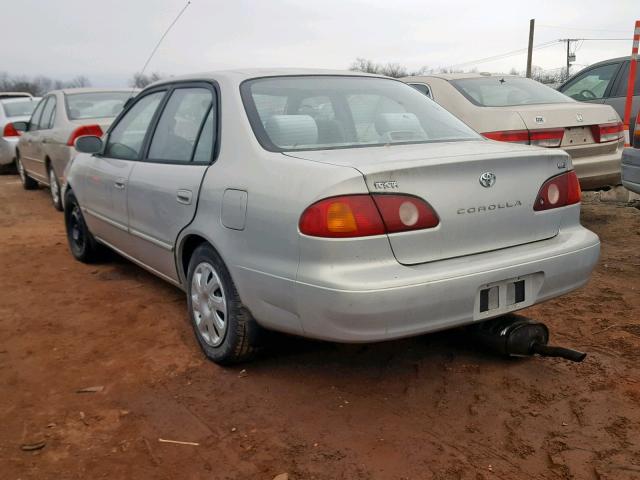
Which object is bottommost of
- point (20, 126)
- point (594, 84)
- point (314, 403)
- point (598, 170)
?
point (314, 403)

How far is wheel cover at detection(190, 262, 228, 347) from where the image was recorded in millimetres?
3264

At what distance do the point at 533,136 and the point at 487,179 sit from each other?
325cm

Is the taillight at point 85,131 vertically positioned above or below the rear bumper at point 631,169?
above

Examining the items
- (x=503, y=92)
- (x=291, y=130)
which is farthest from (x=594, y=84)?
(x=291, y=130)

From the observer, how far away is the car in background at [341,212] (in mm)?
2596

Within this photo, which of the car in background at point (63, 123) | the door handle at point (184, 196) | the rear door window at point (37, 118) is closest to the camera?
the door handle at point (184, 196)

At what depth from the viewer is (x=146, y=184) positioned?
3.96 meters

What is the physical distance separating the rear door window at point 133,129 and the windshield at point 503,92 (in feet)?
10.7

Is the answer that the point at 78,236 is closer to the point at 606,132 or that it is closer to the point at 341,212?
the point at 341,212

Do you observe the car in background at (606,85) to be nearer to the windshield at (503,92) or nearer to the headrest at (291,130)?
the windshield at (503,92)

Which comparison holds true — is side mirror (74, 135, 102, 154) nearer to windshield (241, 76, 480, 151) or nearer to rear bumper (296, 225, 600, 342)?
windshield (241, 76, 480, 151)

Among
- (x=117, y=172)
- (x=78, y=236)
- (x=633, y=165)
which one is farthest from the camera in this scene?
(x=78, y=236)

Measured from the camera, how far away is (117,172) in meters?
4.45

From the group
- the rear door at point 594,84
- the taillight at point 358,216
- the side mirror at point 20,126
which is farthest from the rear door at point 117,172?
the rear door at point 594,84
